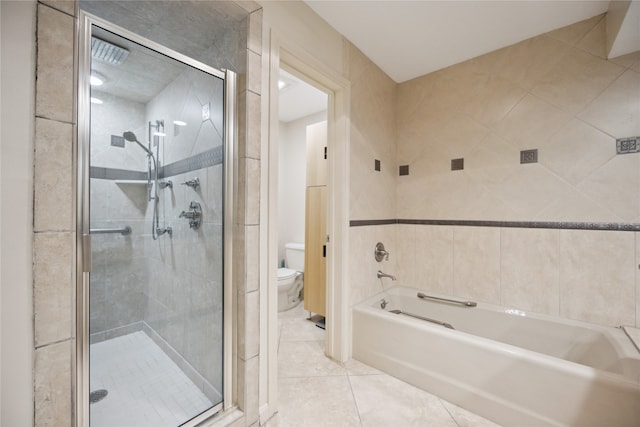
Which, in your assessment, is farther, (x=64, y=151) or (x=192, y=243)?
(x=192, y=243)

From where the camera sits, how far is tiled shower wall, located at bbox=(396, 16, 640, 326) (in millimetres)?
1562

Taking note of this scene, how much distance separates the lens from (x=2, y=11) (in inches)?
28.0

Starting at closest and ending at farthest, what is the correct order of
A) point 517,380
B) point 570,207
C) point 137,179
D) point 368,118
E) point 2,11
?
point 2,11 → point 517,380 → point 137,179 → point 570,207 → point 368,118

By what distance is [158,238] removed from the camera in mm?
1494

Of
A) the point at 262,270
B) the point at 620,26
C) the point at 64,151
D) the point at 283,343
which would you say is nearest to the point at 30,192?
the point at 64,151

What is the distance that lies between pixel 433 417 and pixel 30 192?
2.00 m

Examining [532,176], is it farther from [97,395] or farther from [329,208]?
[97,395]

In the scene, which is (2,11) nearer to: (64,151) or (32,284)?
(64,151)

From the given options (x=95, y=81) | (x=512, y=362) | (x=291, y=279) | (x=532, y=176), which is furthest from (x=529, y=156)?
(x=95, y=81)

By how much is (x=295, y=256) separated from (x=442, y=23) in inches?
108

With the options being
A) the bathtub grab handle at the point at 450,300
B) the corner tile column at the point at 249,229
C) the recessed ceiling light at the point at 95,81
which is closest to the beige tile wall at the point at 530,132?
the bathtub grab handle at the point at 450,300

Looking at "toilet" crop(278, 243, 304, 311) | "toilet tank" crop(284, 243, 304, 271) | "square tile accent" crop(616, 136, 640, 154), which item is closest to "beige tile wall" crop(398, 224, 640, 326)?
"square tile accent" crop(616, 136, 640, 154)

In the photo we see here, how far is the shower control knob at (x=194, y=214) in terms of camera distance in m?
1.45

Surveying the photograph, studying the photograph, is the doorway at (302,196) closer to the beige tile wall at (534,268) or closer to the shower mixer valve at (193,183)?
the beige tile wall at (534,268)
